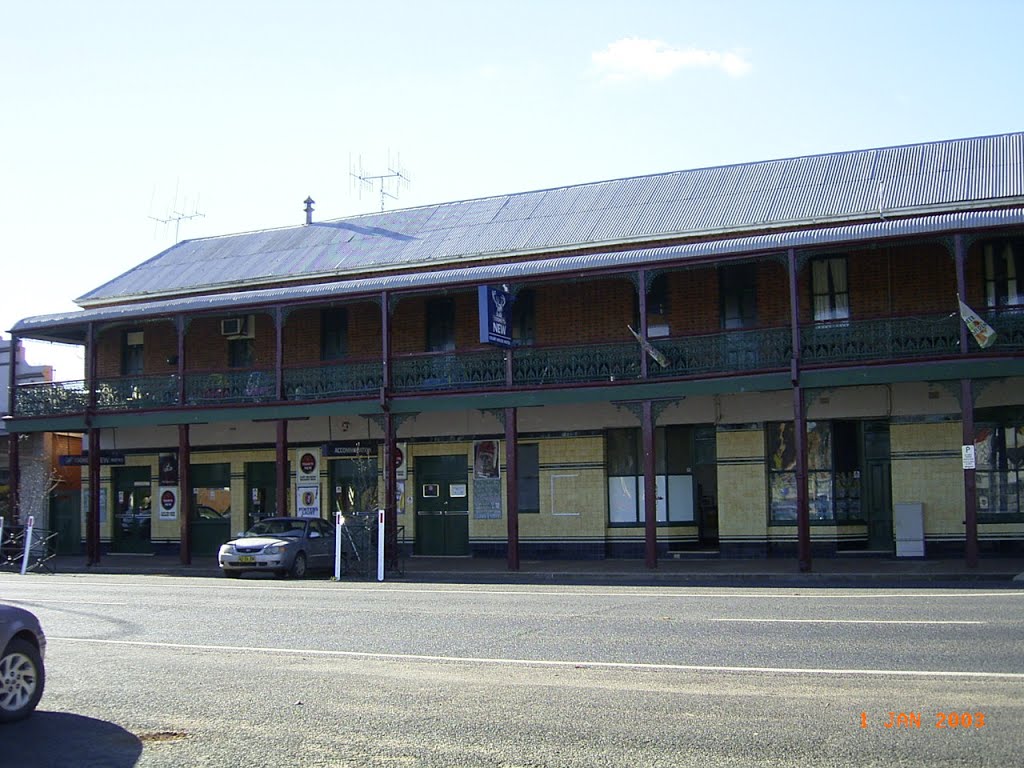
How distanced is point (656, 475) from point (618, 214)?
20.9ft

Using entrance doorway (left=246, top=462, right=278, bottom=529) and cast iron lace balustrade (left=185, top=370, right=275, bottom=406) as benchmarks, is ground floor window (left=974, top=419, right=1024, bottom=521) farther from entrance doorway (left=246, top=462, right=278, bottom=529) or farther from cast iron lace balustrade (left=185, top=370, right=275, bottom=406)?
entrance doorway (left=246, top=462, right=278, bottom=529)

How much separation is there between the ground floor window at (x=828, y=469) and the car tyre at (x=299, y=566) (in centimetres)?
986

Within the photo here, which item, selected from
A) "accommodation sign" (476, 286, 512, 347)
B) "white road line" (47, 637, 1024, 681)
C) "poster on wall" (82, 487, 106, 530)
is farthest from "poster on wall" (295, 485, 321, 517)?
"white road line" (47, 637, 1024, 681)

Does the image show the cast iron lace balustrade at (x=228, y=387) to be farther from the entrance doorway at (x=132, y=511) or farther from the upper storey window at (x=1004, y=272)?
the upper storey window at (x=1004, y=272)

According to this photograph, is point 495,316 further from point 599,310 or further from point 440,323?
point 440,323

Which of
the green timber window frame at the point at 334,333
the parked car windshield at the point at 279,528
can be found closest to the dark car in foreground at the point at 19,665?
the parked car windshield at the point at 279,528

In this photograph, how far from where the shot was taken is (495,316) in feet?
71.5

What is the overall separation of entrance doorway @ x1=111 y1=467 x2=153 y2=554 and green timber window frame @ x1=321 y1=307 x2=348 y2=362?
21.9 feet

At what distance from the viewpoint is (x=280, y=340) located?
24656mm

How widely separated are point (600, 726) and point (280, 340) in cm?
1846

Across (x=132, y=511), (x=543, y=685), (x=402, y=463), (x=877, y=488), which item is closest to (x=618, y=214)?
(x=402, y=463)

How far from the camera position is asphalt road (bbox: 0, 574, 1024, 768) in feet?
22.7

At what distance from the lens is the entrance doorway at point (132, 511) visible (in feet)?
98.9

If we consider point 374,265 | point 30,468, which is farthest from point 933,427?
point 30,468
